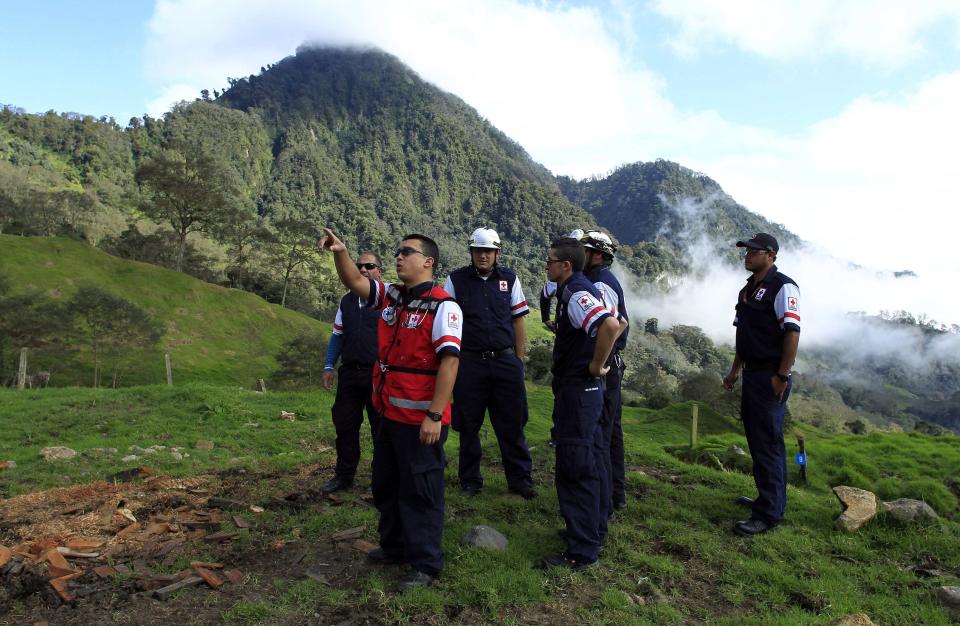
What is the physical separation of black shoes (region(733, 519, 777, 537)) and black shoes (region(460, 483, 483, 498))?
291 centimetres

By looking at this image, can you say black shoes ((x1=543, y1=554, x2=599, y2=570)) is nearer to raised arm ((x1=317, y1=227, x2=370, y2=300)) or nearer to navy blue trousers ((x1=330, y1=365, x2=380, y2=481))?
raised arm ((x1=317, y1=227, x2=370, y2=300))

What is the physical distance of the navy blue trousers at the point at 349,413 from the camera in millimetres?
6992

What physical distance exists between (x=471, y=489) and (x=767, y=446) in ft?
11.2

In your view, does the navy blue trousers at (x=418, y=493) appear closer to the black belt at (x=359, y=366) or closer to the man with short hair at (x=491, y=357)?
the man with short hair at (x=491, y=357)

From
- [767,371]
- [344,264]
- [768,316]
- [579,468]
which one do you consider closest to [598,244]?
[768,316]

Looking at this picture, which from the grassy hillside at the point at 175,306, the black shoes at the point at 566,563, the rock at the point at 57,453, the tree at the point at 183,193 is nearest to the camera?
the black shoes at the point at 566,563

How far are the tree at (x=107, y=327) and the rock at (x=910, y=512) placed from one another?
41.2 metres

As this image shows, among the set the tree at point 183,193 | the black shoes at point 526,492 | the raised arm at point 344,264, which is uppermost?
the tree at point 183,193

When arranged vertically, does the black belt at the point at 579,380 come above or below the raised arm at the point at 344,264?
below

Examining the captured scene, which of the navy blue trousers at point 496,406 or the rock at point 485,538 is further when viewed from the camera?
the navy blue trousers at point 496,406

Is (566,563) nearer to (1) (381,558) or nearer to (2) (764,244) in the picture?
(1) (381,558)

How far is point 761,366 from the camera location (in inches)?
245

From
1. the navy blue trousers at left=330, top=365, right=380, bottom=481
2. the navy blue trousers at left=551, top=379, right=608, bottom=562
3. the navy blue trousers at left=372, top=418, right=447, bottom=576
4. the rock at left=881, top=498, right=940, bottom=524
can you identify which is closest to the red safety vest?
the navy blue trousers at left=372, top=418, right=447, bottom=576

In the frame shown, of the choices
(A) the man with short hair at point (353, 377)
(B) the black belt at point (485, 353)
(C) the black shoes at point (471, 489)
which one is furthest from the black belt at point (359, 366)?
(C) the black shoes at point (471, 489)
